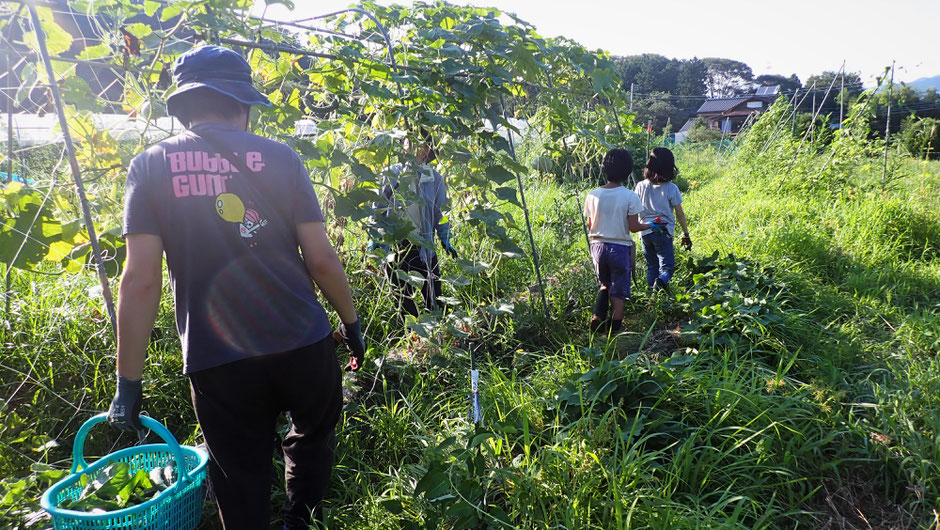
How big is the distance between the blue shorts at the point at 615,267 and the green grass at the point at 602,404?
0.89 feet

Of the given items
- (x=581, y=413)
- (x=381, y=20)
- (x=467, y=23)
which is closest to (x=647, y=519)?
(x=581, y=413)

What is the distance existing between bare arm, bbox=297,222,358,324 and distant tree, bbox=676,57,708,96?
204ft

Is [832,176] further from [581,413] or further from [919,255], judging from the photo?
[581,413]

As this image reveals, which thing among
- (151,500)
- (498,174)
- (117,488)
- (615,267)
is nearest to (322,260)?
(151,500)

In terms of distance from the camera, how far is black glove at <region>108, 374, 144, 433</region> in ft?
4.91

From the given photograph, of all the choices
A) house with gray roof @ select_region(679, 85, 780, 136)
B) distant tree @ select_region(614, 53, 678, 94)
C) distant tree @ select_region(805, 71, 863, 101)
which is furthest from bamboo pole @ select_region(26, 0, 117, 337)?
distant tree @ select_region(614, 53, 678, 94)

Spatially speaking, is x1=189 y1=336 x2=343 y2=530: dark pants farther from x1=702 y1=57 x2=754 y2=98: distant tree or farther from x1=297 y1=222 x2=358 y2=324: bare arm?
x1=702 y1=57 x2=754 y2=98: distant tree

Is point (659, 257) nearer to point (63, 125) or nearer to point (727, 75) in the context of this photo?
point (63, 125)

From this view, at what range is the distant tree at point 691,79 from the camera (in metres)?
57.5

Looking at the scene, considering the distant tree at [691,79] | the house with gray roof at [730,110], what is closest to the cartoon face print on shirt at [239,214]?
the house with gray roof at [730,110]

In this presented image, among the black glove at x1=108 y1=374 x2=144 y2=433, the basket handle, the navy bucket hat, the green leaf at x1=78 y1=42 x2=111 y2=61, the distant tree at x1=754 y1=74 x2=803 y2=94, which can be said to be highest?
the distant tree at x1=754 y1=74 x2=803 y2=94

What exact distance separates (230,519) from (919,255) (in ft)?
19.3

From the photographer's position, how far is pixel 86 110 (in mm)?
→ 2266

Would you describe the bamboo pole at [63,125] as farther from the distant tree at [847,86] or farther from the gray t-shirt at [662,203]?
the distant tree at [847,86]
